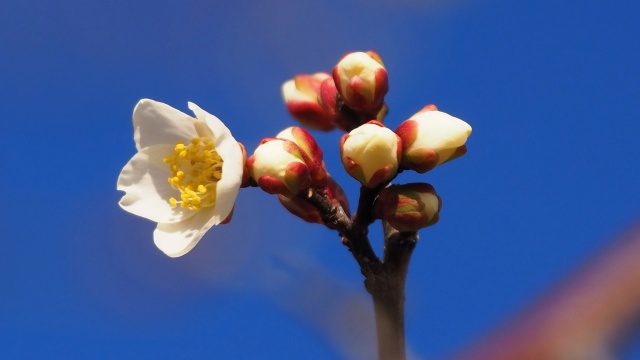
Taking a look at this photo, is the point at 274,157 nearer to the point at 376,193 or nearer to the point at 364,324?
the point at 376,193

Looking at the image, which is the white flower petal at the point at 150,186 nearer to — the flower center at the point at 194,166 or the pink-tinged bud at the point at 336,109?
the flower center at the point at 194,166

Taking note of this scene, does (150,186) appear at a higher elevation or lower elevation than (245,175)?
higher

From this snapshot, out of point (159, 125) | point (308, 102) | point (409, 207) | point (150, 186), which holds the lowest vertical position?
point (409, 207)

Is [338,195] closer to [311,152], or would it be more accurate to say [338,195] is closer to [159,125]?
[311,152]

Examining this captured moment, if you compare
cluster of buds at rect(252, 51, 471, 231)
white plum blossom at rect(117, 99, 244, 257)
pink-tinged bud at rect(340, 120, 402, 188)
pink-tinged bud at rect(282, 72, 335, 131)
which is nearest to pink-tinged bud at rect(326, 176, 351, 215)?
cluster of buds at rect(252, 51, 471, 231)

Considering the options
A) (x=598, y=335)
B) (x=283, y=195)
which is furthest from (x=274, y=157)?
(x=598, y=335)

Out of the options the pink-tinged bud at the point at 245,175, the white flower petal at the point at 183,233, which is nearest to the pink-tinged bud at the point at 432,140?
the pink-tinged bud at the point at 245,175

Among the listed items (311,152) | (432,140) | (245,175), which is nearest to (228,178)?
(245,175)

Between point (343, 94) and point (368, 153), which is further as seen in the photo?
point (343, 94)
